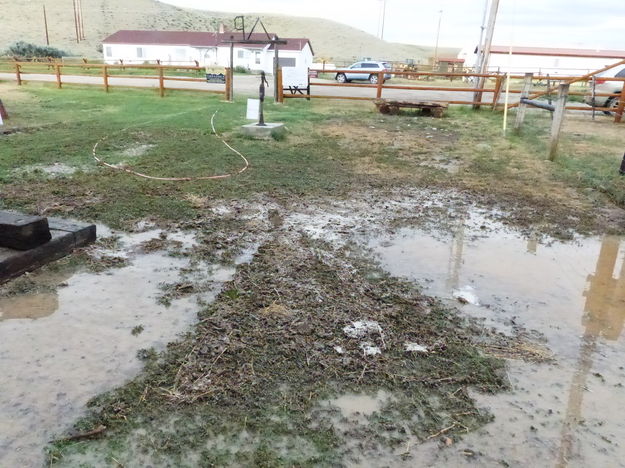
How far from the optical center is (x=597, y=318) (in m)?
3.43

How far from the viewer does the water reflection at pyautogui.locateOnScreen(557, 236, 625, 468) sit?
2400 mm

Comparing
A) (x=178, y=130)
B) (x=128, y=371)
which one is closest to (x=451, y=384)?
(x=128, y=371)

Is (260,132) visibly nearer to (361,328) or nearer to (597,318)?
(361,328)

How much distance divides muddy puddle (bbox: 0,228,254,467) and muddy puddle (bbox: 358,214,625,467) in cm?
149

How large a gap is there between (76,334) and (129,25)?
102451 millimetres

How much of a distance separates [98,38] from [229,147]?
87446 millimetres

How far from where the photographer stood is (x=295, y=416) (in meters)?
2.36

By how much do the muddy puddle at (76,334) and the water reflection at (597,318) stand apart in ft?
7.34

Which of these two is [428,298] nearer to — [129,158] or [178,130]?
[129,158]

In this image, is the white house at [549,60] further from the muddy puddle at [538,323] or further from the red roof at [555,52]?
the muddy puddle at [538,323]

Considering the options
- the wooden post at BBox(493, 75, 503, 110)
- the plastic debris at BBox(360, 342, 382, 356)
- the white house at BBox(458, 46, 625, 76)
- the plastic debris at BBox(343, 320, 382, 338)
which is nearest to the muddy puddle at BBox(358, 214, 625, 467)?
the plastic debris at BBox(360, 342, 382, 356)

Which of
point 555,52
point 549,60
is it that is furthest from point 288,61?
point 555,52

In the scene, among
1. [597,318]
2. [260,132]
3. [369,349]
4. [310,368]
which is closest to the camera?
[310,368]

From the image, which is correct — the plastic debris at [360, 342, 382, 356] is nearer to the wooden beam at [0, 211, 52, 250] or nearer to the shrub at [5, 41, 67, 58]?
the wooden beam at [0, 211, 52, 250]
